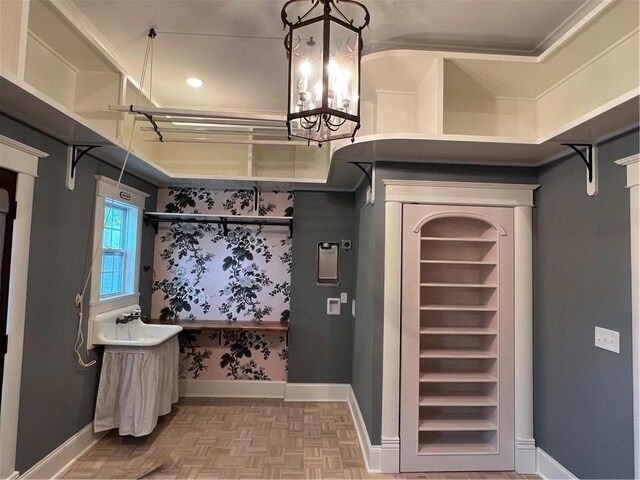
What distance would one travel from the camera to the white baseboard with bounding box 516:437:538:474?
2.69m

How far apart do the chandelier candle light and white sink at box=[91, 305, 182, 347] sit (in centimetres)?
242

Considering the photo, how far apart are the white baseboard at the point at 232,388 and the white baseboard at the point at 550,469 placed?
2.47m

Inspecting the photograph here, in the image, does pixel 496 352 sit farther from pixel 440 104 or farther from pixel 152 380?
pixel 152 380

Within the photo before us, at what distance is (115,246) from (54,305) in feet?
3.60

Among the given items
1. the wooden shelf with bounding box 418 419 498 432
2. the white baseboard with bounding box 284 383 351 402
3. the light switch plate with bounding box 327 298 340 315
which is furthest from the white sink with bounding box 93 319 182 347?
the wooden shelf with bounding box 418 419 498 432

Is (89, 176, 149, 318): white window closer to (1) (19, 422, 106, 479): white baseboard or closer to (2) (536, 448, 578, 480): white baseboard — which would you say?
(1) (19, 422, 106, 479): white baseboard

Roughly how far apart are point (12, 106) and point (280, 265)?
9.05 feet

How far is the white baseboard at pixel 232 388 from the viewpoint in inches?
160

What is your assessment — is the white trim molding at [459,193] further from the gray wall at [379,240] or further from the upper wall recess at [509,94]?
the upper wall recess at [509,94]

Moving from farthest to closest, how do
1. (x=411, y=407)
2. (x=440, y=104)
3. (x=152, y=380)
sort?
(x=152, y=380) → (x=411, y=407) → (x=440, y=104)

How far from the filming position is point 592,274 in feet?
7.38

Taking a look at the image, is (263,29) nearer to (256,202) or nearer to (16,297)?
(256,202)

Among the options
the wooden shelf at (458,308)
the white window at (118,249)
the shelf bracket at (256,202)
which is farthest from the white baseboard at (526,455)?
the white window at (118,249)

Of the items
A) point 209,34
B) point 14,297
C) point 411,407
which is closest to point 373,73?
point 209,34
